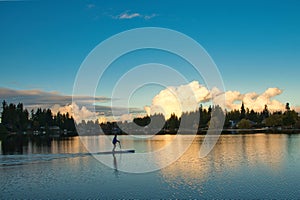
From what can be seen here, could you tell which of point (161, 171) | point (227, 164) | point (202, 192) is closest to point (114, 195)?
point (202, 192)

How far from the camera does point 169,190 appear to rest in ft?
69.4

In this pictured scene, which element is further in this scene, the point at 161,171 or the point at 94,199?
the point at 161,171

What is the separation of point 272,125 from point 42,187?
189324mm

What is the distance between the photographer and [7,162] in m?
35.3

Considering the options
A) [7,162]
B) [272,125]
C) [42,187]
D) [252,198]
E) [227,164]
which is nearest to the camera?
[252,198]

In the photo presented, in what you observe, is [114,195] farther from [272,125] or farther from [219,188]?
[272,125]

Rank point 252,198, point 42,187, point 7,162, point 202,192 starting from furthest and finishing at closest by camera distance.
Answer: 1. point 7,162
2. point 42,187
3. point 202,192
4. point 252,198

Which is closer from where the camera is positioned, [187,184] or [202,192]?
[202,192]

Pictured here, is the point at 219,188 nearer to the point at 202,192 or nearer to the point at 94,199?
the point at 202,192

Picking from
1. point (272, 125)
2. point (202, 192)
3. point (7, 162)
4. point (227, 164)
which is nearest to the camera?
point (202, 192)

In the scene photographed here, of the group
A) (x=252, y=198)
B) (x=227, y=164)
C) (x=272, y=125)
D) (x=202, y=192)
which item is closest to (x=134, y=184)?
(x=202, y=192)

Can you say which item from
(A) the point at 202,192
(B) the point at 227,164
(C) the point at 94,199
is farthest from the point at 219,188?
(B) the point at 227,164

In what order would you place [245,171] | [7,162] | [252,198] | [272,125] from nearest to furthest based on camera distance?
[252,198]
[245,171]
[7,162]
[272,125]

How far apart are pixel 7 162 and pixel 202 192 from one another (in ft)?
77.5
